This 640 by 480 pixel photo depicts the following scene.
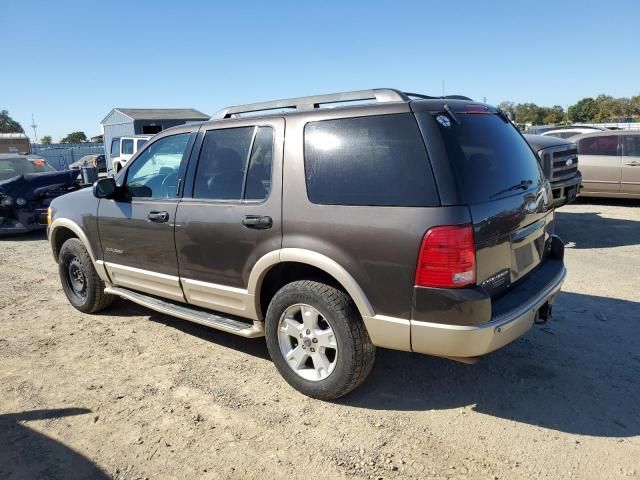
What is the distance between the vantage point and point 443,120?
2.85 metres

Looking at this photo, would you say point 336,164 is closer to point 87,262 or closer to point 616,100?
point 87,262

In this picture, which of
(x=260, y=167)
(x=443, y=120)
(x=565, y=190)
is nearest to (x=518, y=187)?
(x=443, y=120)

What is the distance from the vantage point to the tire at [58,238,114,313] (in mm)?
4984

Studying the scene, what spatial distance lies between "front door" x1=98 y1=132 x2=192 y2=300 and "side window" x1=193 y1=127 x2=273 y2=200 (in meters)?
0.27

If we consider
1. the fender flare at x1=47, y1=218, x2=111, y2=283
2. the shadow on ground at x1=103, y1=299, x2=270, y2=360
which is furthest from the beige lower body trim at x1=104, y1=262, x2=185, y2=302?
the shadow on ground at x1=103, y1=299, x2=270, y2=360

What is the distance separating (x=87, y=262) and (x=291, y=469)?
3298 mm

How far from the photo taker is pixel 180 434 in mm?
3041

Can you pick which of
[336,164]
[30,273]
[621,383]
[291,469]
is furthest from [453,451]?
[30,273]

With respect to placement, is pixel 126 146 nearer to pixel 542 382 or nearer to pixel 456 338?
pixel 542 382

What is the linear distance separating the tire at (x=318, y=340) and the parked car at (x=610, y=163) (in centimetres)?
883

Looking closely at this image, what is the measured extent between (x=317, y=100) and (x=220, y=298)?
164 cm

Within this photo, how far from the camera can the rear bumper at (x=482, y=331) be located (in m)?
2.69

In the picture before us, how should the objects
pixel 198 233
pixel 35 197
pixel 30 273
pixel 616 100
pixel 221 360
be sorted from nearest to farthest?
pixel 198 233
pixel 221 360
pixel 30 273
pixel 35 197
pixel 616 100

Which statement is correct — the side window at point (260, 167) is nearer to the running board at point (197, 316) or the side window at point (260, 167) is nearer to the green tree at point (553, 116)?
the running board at point (197, 316)
